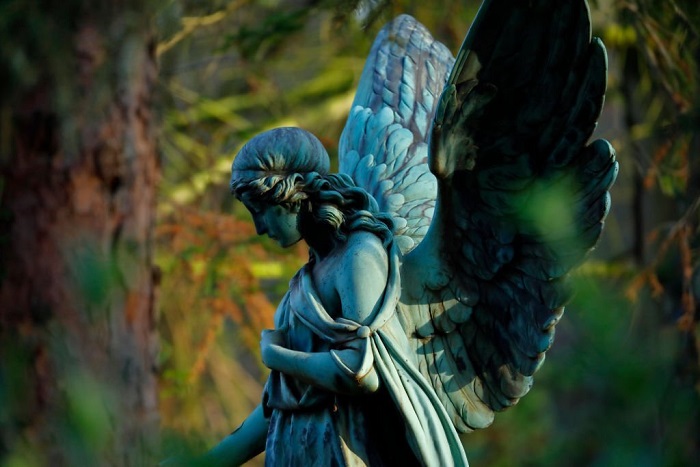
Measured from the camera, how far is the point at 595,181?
253cm

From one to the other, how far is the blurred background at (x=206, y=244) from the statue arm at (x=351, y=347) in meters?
0.38

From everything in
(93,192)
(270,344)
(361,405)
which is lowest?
(361,405)

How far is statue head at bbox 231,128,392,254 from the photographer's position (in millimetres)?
2623

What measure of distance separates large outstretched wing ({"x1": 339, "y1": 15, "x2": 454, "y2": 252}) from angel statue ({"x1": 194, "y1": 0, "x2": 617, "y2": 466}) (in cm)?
25

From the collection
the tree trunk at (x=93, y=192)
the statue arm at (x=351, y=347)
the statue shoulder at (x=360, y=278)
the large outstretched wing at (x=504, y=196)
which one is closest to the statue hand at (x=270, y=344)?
the statue arm at (x=351, y=347)

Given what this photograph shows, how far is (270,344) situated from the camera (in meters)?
2.73

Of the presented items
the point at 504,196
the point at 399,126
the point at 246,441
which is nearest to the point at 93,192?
the point at 399,126

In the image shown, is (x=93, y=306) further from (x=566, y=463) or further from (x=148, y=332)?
(x=148, y=332)

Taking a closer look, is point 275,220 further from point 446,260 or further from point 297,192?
point 446,260

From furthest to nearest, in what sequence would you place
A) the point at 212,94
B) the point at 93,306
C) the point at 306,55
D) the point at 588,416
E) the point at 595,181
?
the point at 212,94 < the point at 306,55 < the point at 595,181 < the point at 93,306 < the point at 588,416

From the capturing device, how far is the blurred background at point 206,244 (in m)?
1.31

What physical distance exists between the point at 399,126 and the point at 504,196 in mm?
739

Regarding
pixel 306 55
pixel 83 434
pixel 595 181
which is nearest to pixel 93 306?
pixel 83 434

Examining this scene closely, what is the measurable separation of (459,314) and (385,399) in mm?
281
